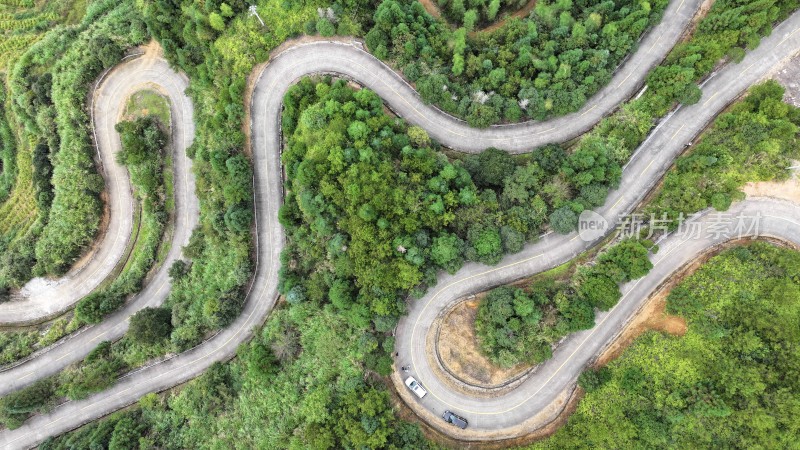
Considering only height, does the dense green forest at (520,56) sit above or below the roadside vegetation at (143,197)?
above

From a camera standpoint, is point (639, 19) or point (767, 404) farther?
point (639, 19)

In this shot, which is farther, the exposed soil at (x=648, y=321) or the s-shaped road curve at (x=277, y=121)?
the s-shaped road curve at (x=277, y=121)

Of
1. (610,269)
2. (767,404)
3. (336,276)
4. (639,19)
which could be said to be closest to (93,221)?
(336,276)

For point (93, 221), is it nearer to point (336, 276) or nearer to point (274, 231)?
point (274, 231)

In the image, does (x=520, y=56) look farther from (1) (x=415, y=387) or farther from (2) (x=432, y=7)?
(1) (x=415, y=387)

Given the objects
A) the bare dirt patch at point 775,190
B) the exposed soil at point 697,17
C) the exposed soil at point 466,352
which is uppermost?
the exposed soil at point 697,17

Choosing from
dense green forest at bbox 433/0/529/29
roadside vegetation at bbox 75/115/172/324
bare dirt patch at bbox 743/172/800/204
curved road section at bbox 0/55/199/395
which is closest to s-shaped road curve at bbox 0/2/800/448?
curved road section at bbox 0/55/199/395

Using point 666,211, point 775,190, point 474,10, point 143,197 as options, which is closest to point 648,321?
point 666,211

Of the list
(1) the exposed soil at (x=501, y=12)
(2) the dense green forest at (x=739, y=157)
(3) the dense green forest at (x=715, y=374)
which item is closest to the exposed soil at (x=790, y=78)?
(2) the dense green forest at (x=739, y=157)

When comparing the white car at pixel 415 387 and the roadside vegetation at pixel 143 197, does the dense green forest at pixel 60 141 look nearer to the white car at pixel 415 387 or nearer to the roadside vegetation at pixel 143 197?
the roadside vegetation at pixel 143 197
